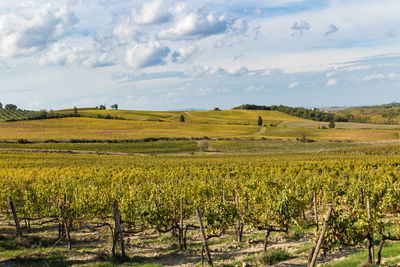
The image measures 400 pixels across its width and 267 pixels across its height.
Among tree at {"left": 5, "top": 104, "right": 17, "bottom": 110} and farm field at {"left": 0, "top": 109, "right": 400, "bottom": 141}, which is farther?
tree at {"left": 5, "top": 104, "right": 17, "bottom": 110}

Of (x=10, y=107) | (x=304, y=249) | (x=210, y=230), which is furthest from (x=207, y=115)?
(x=304, y=249)

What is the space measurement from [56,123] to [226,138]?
57.9 meters

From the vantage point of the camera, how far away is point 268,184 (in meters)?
22.3

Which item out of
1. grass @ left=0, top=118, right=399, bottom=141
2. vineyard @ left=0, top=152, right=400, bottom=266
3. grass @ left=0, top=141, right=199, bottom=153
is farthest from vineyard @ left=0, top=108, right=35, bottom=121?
vineyard @ left=0, top=152, right=400, bottom=266

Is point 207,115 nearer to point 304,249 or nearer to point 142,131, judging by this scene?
point 142,131

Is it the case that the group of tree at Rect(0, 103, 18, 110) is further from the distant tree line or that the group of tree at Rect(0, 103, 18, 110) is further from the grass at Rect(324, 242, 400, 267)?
the grass at Rect(324, 242, 400, 267)

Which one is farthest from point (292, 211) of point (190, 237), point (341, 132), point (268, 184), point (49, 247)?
point (341, 132)

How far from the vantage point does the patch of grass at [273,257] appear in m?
12.0

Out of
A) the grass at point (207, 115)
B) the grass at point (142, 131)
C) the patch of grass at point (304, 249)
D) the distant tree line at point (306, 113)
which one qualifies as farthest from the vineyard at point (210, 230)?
the distant tree line at point (306, 113)

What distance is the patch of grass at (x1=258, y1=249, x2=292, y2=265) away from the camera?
12.0m

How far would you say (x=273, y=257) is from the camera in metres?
12.1

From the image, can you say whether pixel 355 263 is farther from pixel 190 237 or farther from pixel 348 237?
pixel 190 237

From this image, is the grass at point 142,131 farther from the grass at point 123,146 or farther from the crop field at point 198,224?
the crop field at point 198,224

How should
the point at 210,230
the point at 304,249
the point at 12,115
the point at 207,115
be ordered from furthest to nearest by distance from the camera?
the point at 207,115
the point at 12,115
the point at 210,230
the point at 304,249
